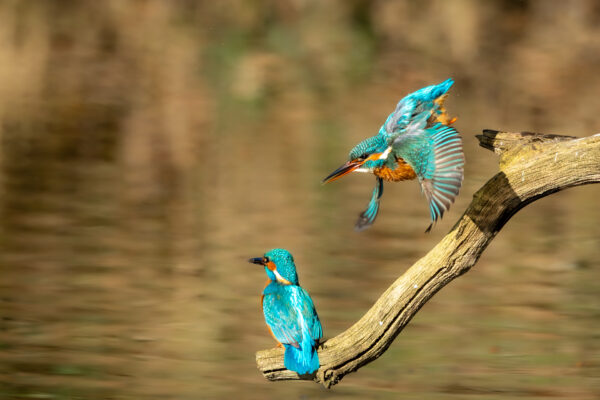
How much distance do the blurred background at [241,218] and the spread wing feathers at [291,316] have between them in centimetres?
174

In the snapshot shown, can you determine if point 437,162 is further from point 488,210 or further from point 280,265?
point 280,265

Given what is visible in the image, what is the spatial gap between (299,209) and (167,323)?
125 inches

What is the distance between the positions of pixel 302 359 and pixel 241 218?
19.3 ft

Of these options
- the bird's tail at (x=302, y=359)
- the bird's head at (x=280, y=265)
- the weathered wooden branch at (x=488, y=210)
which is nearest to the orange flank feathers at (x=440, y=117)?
the weathered wooden branch at (x=488, y=210)

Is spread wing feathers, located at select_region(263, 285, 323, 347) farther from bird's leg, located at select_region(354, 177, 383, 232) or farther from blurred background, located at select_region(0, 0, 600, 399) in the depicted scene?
blurred background, located at select_region(0, 0, 600, 399)

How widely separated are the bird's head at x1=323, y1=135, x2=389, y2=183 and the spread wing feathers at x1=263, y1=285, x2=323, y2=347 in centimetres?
62

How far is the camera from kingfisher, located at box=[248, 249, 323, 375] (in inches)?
131

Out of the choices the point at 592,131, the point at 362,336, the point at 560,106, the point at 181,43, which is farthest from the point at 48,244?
the point at 181,43

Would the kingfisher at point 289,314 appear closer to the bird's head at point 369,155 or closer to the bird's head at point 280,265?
the bird's head at point 280,265

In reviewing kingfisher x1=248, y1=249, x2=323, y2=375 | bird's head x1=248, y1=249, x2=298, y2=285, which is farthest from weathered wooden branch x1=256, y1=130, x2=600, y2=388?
bird's head x1=248, y1=249, x2=298, y2=285

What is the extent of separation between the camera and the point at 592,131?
12.7 m

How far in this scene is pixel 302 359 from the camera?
3258 mm

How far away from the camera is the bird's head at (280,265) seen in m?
3.77

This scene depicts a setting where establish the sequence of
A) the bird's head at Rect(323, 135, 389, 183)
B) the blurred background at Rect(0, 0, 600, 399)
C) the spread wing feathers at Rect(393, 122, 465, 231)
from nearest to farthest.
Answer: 1. the spread wing feathers at Rect(393, 122, 465, 231)
2. the bird's head at Rect(323, 135, 389, 183)
3. the blurred background at Rect(0, 0, 600, 399)
